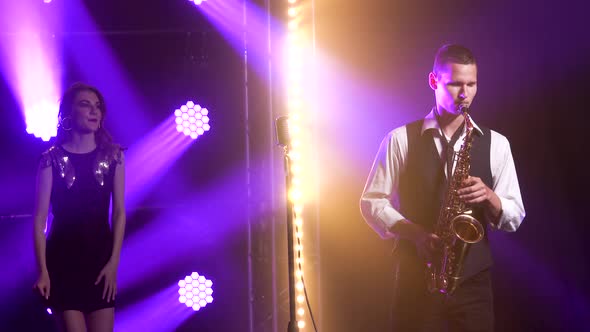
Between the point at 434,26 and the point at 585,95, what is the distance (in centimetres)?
112

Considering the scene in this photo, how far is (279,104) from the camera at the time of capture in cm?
377

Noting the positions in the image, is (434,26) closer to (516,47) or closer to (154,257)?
(516,47)

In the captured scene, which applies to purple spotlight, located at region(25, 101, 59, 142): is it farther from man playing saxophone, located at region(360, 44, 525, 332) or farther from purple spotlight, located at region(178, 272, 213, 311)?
man playing saxophone, located at region(360, 44, 525, 332)

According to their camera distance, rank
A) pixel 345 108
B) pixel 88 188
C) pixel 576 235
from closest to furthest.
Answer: pixel 88 188
pixel 576 235
pixel 345 108

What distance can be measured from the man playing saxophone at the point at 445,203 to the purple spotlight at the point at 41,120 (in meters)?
2.53

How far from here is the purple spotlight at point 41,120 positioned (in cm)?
412

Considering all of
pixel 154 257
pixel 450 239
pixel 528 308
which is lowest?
pixel 528 308

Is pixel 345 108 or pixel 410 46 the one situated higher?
pixel 410 46

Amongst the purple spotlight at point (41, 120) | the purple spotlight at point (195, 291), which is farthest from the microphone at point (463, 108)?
the purple spotlight at point (41, 120)

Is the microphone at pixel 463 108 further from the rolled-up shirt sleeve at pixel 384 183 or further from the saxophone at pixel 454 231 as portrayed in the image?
the rolled-up shirt sleeve at pixel 384 183

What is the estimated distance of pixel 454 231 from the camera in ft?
9.23

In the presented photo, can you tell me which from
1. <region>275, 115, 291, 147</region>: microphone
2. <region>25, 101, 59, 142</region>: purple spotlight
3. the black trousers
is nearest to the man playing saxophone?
the black trousers

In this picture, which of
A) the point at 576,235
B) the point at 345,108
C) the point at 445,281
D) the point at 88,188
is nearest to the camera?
the point at 445,281

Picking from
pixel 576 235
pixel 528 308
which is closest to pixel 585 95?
pixel 576 235
